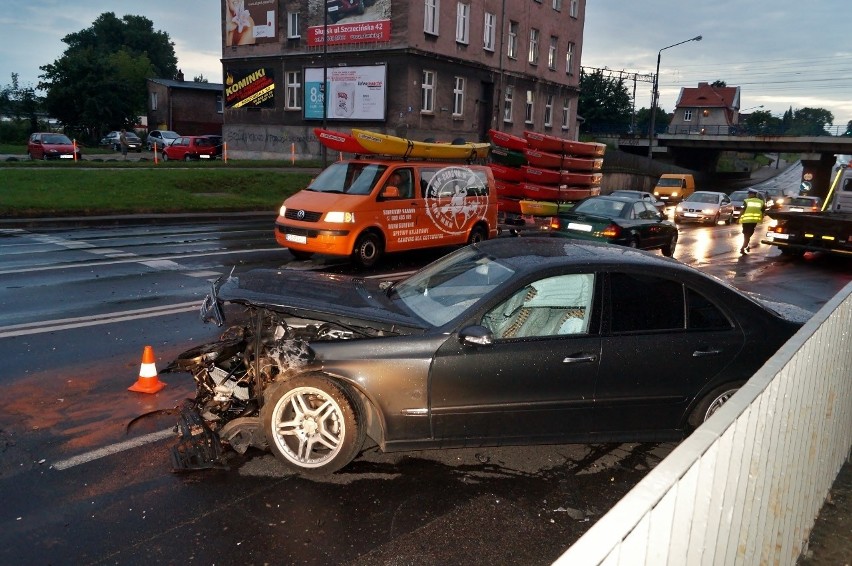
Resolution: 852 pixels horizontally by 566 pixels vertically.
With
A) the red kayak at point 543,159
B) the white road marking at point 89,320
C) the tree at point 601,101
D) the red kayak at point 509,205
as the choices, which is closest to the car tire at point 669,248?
the red kayak at point 543,159

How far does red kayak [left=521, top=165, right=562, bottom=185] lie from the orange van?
646cm

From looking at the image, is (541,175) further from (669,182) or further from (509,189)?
(669,182)

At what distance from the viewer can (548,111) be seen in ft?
157

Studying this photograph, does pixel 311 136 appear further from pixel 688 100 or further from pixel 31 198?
pixel 688 100

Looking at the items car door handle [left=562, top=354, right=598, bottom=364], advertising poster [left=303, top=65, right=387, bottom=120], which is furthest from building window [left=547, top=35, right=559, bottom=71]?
car door handle [left=562, top=354, right=598, bottom=364]

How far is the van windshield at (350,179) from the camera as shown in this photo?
42.7 ft

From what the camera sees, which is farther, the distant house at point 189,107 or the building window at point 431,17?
the distant house at point 189,107

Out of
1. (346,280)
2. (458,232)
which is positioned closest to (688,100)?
(458,232)

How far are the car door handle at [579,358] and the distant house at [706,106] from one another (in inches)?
4596

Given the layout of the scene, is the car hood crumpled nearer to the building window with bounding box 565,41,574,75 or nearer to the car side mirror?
the car side mirror

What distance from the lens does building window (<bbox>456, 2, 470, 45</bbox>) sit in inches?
1476

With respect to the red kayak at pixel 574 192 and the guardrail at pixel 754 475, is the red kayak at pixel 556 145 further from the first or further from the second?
the guardrail at pixel 754 475

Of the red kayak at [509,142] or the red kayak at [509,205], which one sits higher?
the red kayak at [509,142]

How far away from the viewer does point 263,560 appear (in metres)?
3.69
